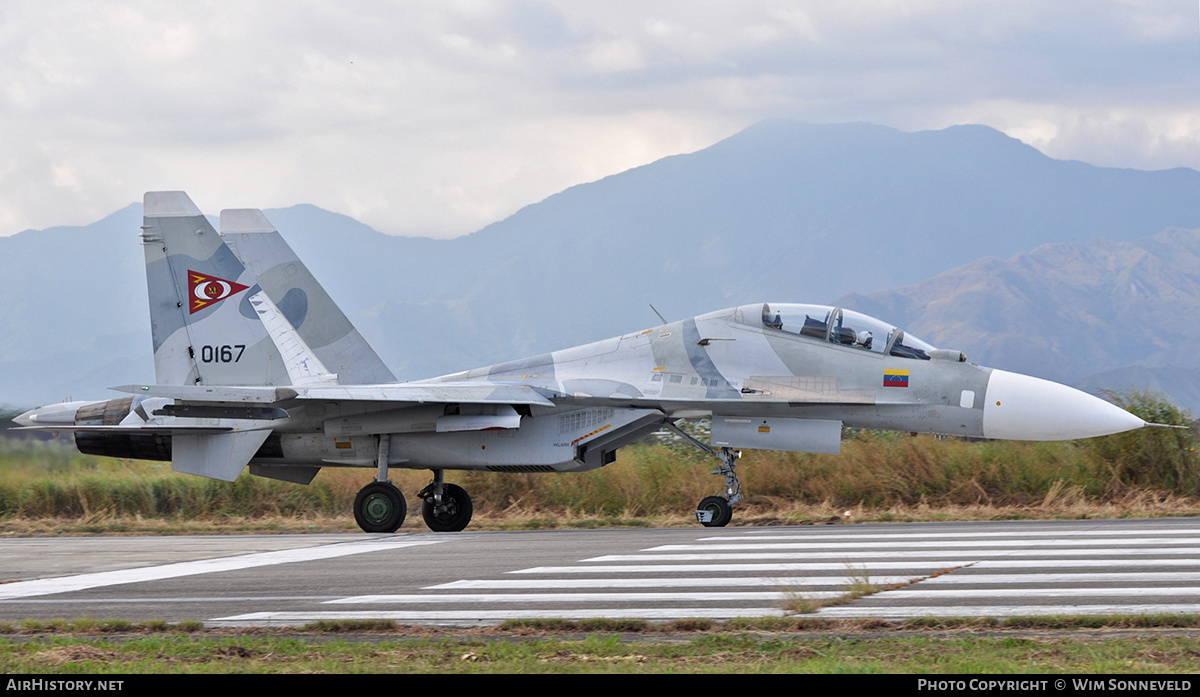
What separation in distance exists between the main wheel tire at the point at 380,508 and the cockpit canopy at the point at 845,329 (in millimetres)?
4915

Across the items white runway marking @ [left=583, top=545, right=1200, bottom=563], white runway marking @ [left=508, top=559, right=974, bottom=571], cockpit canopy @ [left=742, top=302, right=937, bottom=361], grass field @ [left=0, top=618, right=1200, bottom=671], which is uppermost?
cockpit canopy @ [left=742, top=302, right=937, bottom=361]

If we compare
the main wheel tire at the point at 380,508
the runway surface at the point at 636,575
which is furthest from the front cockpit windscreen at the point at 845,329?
the main wheel tire at the point at 380,508

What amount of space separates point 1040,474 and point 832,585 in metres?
10.1

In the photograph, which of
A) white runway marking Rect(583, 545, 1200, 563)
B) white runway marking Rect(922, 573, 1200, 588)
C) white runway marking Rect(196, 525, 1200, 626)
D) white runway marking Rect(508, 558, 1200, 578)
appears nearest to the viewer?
white runway marking Rect(196, 525, 1200, 626)

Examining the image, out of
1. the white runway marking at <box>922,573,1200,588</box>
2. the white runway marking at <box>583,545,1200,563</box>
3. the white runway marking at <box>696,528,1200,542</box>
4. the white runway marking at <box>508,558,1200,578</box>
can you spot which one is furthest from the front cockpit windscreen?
the white runway marking at <box>922,573,1200,588</box>

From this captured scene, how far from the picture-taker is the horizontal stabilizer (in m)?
15.5

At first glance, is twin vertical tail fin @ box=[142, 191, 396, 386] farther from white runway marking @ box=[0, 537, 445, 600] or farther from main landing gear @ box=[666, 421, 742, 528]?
main landing gear @ box=[666, 421, 742, 528]

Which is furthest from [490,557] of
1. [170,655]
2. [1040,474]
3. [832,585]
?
[1040,474]

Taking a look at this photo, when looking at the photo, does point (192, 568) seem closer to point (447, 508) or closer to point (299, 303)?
point (447, 508)

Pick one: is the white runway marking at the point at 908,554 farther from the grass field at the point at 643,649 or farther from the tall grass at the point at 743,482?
the tall grass at the point at 743,482

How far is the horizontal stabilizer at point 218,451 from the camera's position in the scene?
15523mm

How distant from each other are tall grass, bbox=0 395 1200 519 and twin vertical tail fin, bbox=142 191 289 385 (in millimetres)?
3772

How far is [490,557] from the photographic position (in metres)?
11.2

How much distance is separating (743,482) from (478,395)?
16.7 ft
